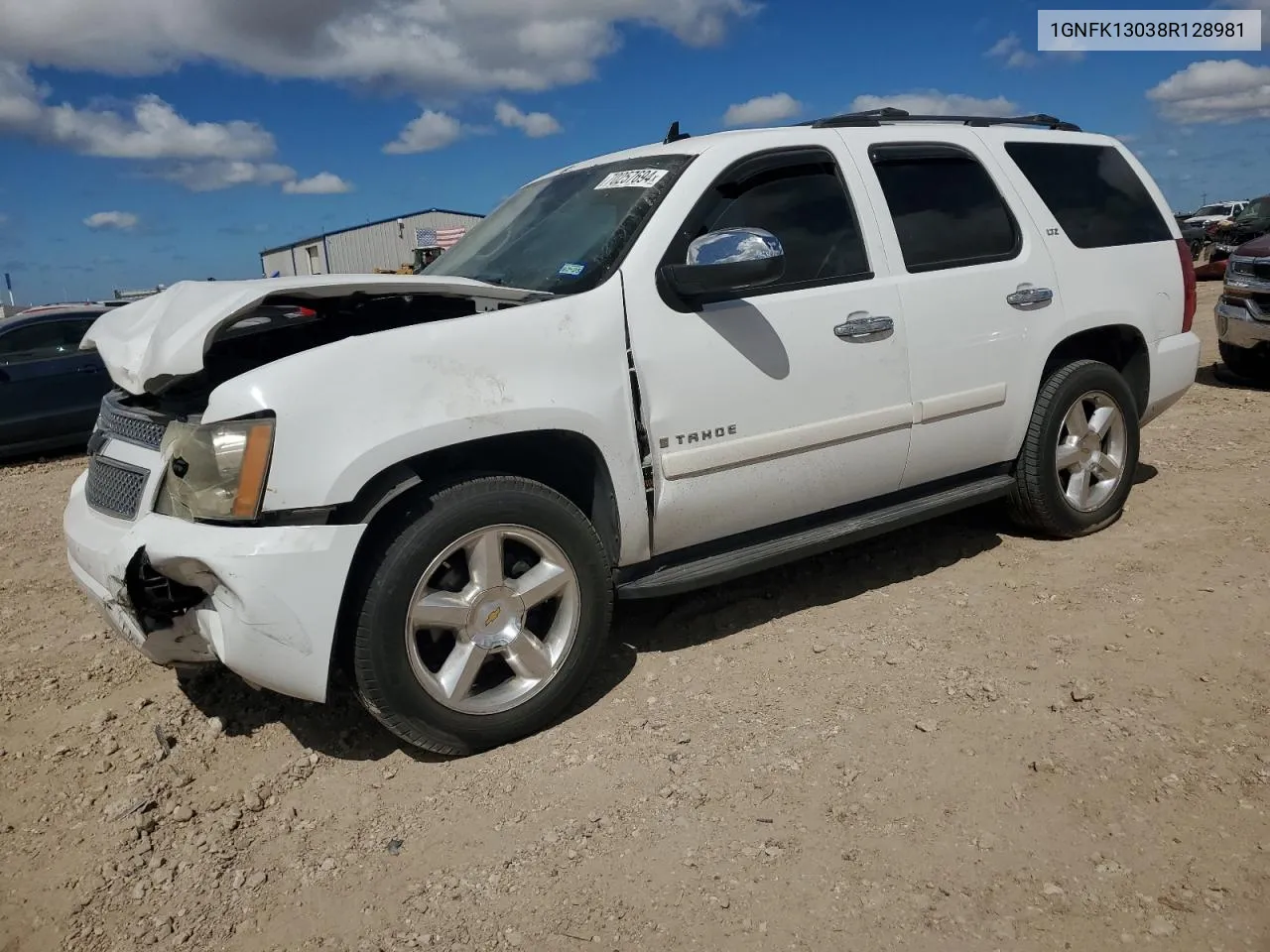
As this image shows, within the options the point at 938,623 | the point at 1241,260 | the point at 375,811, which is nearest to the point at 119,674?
the point at 375,811

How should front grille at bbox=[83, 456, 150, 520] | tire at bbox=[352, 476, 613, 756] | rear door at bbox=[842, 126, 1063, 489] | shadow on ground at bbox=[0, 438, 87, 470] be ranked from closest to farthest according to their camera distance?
1. tire at bbox=[352, 476, 613, 756]
2. front grille at bbox=[83, 456, 150, 520]
3. rear door at bbox=[842, 126, 1063, 489]
4. shadow on ground at bbox=[0, 438, 87, 470]

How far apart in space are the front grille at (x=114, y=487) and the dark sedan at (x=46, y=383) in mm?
6628

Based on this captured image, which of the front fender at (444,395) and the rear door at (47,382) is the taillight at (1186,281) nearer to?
the front fender at (444,395)

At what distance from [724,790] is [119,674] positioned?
2.52 m

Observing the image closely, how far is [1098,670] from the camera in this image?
3355mm

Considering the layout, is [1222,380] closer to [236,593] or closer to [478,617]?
[478,617]

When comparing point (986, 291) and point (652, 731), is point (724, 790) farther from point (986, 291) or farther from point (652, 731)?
point (986, 291)

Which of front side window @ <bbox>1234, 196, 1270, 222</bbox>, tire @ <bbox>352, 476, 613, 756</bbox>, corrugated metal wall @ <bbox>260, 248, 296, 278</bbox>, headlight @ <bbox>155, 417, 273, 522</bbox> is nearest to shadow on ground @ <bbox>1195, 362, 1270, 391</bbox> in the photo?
tire @ <bbox>352, 476, 613, 756</bbox>

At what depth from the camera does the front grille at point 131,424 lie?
2.95 metres

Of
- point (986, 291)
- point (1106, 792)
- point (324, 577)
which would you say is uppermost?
point (986, 291)

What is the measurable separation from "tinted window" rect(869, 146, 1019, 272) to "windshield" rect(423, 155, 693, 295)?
97 centimetres

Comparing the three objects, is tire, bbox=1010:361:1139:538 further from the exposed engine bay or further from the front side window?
the front side window

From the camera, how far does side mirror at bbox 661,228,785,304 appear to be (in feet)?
10.1

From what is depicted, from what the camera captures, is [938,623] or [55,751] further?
[938,623]
